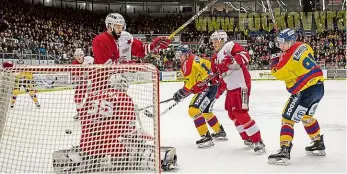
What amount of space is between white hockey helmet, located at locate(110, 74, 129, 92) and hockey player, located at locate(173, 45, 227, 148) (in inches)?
55.3

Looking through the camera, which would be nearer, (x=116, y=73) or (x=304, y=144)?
(x=116, y=73)

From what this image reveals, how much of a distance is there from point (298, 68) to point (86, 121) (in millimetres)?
1628

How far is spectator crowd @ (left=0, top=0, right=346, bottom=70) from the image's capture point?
Result: 50.9 feet

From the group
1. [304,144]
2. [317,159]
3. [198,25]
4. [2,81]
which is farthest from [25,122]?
[198,25]

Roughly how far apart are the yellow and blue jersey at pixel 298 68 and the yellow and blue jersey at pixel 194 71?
1013 mm

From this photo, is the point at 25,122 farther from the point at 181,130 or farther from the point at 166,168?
the point at 181,130

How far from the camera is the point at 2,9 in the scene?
16.5 meters

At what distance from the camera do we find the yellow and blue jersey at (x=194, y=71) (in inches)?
165

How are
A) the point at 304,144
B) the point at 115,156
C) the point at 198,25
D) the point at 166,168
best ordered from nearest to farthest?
the point at 115,156 → the point at 166,168 → the point at 304,144 → the point at 198,25

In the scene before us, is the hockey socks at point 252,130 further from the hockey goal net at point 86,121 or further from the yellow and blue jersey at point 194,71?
the hockey goal net at point 86,121

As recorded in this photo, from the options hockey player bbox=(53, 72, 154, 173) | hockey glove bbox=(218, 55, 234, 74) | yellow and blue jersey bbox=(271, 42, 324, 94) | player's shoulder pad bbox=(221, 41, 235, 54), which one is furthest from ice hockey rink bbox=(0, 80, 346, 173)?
player's shoulder pad bbox=(221, 41, 235, 54)

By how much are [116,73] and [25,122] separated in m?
0.72

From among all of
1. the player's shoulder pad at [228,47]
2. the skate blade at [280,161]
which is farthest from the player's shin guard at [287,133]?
the player's shoulder pad at [228,47]

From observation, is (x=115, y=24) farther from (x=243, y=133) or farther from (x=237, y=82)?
(x=243, y=133)
